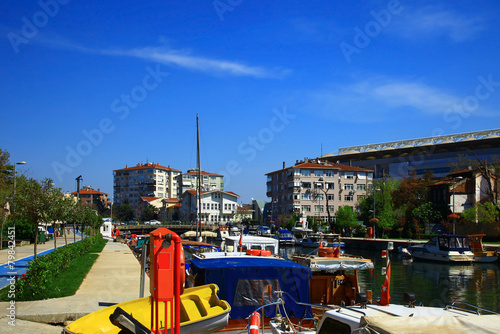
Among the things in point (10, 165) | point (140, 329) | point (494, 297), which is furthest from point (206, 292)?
point (10, 165)

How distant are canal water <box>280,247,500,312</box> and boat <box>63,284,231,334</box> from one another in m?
11.2

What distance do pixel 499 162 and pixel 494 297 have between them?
50.2 meters

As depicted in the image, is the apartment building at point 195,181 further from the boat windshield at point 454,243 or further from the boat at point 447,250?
the boat windshield at point 454,243

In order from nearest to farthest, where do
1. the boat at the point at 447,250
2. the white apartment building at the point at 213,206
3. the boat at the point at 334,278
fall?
the boat at the point at 334,278, the boat at the point at 447,250, the white apartment building at the point at 213,206

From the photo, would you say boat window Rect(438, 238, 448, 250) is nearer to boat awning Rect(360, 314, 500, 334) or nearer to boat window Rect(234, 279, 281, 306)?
boat window Rect(234, 279, 281, 306)

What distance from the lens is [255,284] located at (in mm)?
11453

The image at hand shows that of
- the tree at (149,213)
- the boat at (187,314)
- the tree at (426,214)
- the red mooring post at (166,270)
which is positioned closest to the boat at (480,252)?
the tree at (426,214)

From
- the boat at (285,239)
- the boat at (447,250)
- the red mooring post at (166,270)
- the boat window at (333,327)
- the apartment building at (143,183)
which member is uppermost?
the apartment building at (143,183)

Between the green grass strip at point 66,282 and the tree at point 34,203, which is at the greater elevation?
the tree at point 34,203

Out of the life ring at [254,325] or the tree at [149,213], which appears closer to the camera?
the life ring at [254,325]

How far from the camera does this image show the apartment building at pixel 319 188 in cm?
9931

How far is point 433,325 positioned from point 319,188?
94.4 m

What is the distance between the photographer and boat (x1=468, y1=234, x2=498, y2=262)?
145 ft

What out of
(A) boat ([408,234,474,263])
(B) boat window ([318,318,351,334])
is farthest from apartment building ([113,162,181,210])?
(B) boat window ([318,318,351,334])
